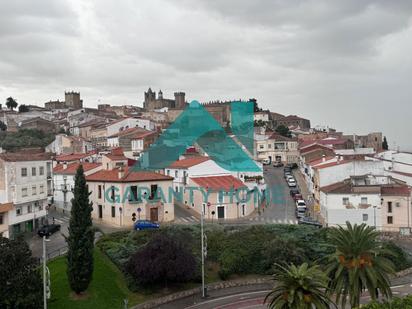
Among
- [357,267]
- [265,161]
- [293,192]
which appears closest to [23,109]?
[265,161]

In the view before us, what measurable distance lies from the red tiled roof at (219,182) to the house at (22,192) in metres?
17.4

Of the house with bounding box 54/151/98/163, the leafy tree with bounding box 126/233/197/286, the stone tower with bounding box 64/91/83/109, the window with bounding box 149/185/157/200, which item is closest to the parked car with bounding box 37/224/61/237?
the window with bounding box 149/185/157/200

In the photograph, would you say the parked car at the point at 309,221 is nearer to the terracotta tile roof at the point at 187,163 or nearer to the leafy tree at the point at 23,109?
the terracotta tile roof at the point at 187,163

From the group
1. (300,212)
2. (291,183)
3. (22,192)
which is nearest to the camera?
(22,192)

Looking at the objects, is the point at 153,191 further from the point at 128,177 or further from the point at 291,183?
the point at 291,183

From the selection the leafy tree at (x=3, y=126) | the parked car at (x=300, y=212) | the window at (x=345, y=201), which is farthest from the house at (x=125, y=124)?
the window at (x=345, y=201)

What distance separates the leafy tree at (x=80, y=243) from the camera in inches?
1353

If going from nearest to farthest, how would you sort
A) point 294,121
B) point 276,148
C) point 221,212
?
1. point 221,212
2. point 276,148
3. point 294,121

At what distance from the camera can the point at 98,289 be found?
3616 centimetres

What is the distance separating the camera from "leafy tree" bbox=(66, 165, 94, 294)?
1353 inches

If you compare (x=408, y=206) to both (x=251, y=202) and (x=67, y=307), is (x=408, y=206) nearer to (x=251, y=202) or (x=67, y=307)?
(x=251, y=202)

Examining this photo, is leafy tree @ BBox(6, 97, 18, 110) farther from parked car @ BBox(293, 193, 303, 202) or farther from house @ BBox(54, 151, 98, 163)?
parked car @ BBox(293, 193, 303, 202)

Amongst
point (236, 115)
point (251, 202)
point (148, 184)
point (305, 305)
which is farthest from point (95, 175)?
point (236, 115)

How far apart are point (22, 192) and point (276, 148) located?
61.5 meters
